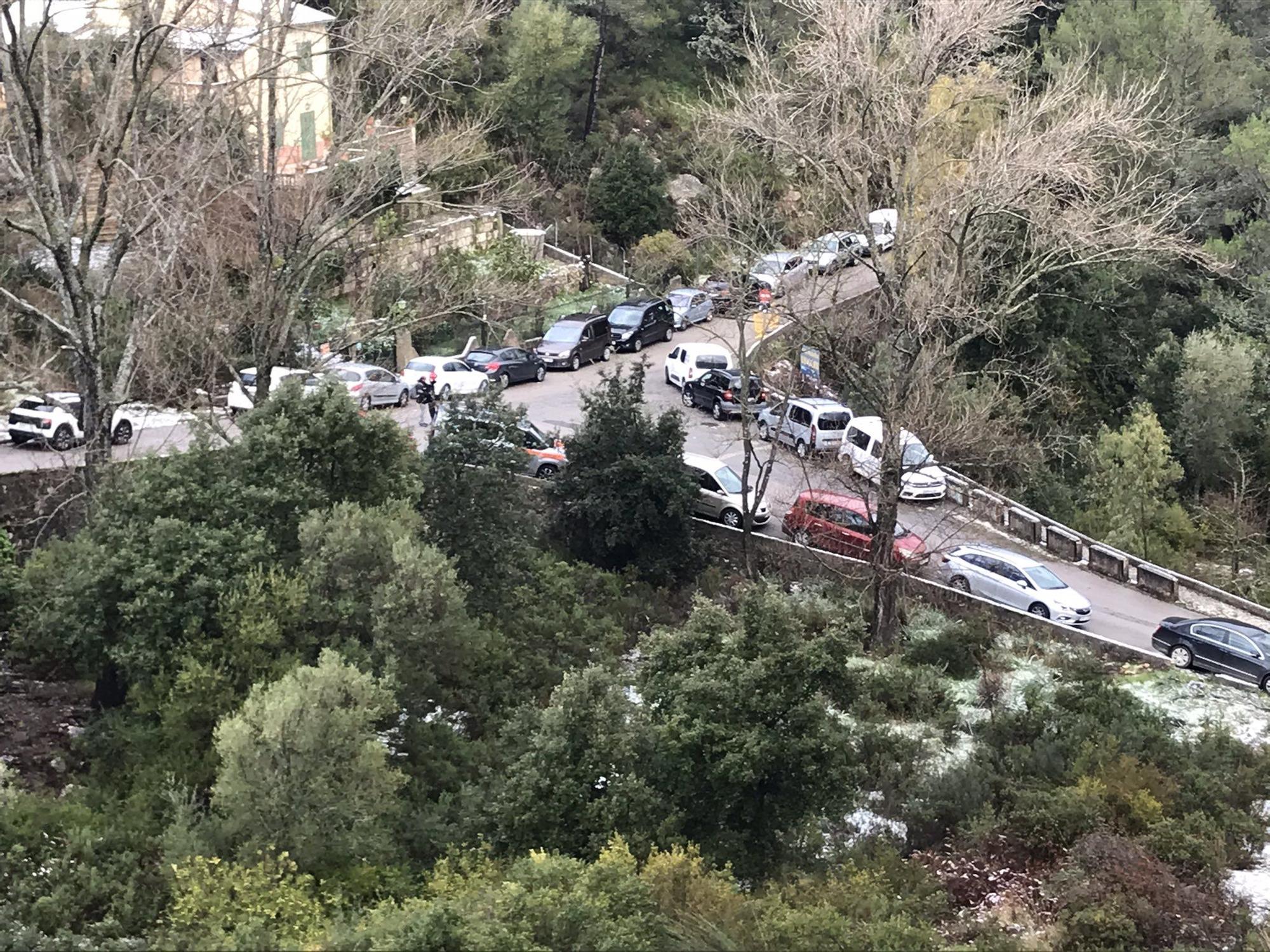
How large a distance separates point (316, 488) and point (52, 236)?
531 cm

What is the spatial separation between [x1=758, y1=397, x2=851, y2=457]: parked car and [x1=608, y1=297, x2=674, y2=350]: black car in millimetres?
7573

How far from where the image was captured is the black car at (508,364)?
114 feet

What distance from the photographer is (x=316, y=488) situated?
19.1m

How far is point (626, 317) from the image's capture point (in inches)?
1544

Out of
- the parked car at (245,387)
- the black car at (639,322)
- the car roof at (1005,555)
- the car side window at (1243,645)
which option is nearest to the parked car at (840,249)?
the car roof at (1005,555)

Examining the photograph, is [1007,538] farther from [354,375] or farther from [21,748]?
[21,748]

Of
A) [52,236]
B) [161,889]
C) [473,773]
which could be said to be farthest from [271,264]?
[161,889]

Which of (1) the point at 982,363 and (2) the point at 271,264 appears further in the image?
(1) the point at 982,363

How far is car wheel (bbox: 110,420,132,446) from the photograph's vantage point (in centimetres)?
2853

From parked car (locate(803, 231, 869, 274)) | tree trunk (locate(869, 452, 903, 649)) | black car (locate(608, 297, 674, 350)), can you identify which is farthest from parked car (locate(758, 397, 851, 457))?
black car (locate(608, 297, 674, 350))

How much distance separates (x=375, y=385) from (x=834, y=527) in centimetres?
1213

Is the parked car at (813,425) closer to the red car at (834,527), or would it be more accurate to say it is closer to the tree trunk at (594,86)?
the red car at (834,527)

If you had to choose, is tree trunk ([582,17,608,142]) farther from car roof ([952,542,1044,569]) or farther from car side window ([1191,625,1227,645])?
car side window ([1191,625,1227,645])

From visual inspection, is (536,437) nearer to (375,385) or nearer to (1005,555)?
(375,385)
